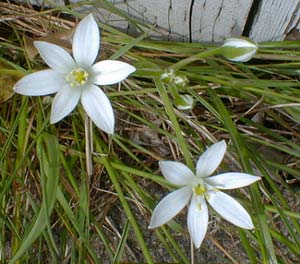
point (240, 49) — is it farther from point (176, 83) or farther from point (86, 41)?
point (86, 41)

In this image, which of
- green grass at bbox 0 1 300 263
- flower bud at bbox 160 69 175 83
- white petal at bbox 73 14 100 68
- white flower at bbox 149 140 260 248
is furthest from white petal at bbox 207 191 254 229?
white petal at bbox 73 14 100 68

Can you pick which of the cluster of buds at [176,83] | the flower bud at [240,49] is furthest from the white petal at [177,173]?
the flower bud at [240,49]

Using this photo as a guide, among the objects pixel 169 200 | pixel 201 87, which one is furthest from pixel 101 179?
pixel 169 200

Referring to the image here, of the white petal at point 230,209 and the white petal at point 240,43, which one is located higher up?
the white petal at point 240,43

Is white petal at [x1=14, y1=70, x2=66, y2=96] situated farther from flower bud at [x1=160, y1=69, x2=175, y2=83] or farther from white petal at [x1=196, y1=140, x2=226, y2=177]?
white petal at [x1=196, y1=140, x2=226, y2=177]

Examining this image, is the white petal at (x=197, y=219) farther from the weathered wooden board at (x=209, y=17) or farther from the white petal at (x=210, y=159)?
the weathered wooden board at (x=209, y=17)

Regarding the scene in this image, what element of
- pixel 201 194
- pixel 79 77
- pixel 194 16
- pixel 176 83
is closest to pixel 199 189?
pixel 201 194
